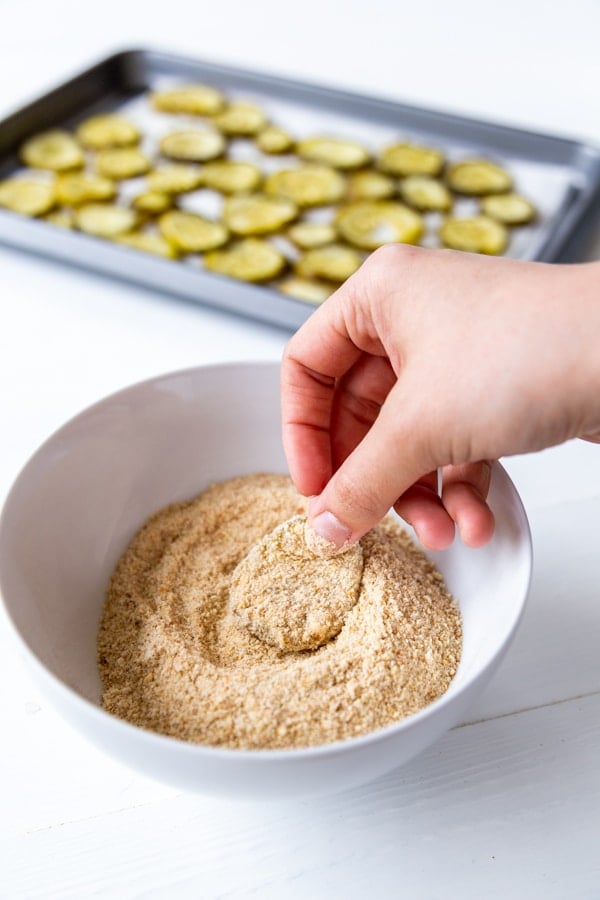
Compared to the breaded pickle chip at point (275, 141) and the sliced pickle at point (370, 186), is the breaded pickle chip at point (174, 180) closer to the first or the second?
the breaded pickle chip at point (275, 141)

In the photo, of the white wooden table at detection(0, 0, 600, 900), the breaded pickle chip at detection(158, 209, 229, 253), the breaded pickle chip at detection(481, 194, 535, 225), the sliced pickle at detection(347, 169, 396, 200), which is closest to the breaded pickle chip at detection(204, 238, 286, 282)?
the breaded pickle chip at detection(158, 209, 229, 253)

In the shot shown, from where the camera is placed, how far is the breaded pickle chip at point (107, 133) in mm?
1739

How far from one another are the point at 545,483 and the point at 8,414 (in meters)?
0.66

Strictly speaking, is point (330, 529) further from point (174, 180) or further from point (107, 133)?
point (107, 133)

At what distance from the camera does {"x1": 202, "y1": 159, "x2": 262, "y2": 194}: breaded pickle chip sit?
1.62m

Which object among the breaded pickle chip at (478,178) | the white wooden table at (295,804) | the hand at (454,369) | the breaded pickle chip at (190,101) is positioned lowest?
the white wooden table at (295,804)

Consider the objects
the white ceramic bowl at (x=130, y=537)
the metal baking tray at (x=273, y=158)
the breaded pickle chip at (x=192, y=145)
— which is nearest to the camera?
the white ceramic bowl at (x=130, y=537)

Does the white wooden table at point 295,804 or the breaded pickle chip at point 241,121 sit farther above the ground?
the breaded pickle chip at point 241,121

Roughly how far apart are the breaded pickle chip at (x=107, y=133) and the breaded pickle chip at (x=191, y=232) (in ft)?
1.04

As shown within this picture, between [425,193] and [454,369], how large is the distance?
1.05 meters

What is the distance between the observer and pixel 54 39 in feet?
6.77

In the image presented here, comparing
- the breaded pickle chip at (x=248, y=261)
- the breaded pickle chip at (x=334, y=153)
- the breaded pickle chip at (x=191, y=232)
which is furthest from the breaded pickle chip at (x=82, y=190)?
the breaded pickle chip at (x=334, y=153)

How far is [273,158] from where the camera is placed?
5.70 ft

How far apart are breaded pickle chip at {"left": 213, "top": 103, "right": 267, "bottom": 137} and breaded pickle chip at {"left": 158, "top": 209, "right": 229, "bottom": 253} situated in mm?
348
